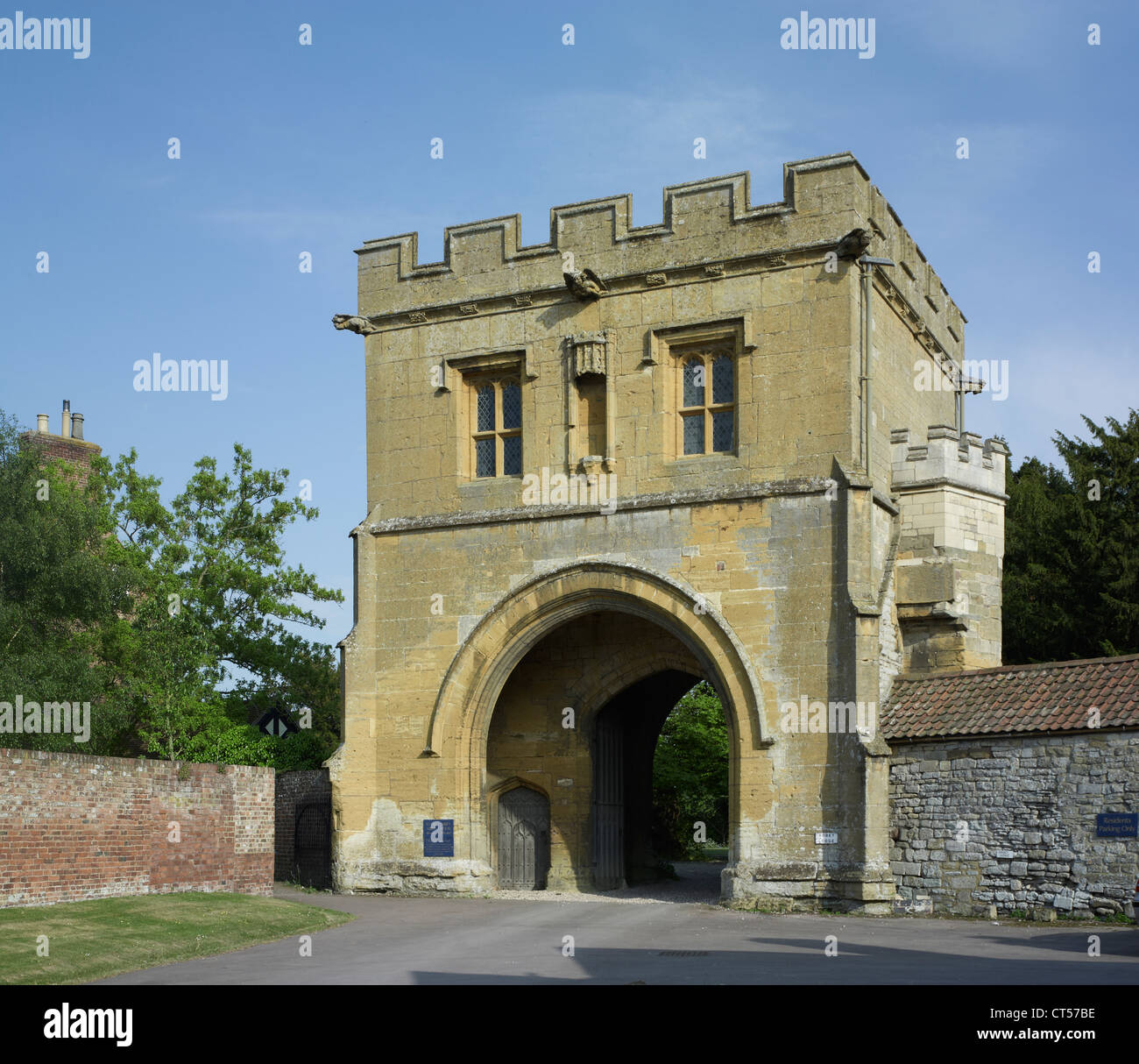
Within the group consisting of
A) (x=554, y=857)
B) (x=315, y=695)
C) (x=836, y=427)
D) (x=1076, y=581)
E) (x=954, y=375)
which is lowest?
(x=554, y=857)

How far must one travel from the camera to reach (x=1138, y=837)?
1791 centimetres

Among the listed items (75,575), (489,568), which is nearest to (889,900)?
(489,568)

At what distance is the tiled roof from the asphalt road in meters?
2.48

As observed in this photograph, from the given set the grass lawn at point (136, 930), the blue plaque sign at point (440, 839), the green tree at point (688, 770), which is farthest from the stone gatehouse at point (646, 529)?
the green tree at point (688, 770)

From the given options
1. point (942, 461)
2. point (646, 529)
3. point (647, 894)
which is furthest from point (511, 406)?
point (647, 894)

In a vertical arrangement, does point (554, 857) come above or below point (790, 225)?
below

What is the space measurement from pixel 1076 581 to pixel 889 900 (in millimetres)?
10660

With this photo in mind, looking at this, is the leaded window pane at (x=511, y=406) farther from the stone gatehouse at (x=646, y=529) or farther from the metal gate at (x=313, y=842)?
the metal gate at (x=313, y=842)

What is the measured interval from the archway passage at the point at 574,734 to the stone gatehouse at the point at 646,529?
46 millimetres

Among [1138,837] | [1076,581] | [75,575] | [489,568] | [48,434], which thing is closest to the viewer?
[1138,837]

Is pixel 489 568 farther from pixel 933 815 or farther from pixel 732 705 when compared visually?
pixel 933 815

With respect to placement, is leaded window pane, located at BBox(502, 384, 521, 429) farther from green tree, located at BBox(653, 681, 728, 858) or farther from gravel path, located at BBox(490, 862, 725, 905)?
green tree, located at BBox(653, 681, 728, 858)

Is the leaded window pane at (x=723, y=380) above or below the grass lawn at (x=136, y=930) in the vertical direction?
above

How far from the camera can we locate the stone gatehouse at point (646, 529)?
68.6 ft
